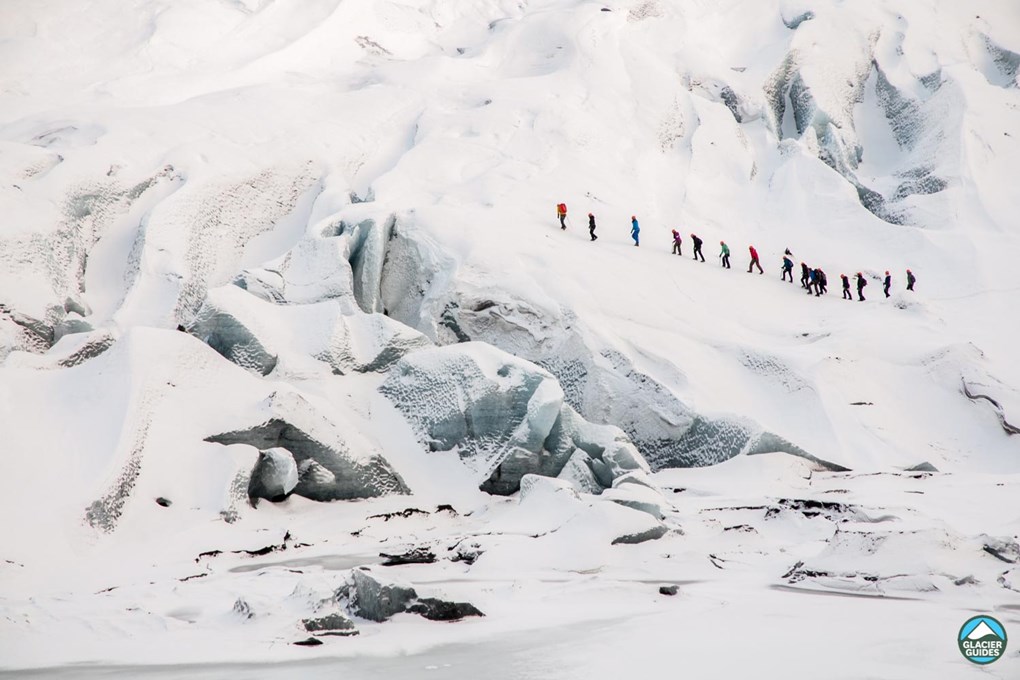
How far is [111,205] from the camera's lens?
26.8 m

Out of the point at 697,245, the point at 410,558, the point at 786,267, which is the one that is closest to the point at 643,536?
the point at 410,558

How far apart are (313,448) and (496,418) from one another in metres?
3.91

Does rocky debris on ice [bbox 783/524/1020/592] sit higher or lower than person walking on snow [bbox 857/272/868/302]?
higher

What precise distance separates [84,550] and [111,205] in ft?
52.5

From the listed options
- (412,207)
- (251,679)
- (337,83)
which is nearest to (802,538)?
(251,679)

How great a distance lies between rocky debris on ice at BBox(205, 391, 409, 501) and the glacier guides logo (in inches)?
445

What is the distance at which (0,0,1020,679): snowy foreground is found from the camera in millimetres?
9688

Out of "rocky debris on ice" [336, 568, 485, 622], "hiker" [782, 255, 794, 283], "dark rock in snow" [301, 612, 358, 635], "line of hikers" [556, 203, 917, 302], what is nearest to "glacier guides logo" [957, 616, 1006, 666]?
"rocky debris on ice" [336, 568, 485, 622]

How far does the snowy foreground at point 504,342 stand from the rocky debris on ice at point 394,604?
51mm

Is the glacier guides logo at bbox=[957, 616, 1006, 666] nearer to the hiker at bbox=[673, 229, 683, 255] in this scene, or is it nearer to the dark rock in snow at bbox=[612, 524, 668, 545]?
the dark rock in snow at bbox=[612, 524, 668, 545]

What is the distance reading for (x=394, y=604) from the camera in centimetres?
941

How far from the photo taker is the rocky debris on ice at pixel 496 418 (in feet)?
59.1

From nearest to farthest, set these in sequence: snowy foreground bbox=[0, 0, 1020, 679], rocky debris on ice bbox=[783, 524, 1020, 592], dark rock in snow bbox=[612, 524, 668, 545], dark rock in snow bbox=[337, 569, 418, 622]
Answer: dark rock in snow bbox=[337, 569, 418, 622] < snowy foreground bbox=[0, 0, 1020, 679] < rocky debris on ice bbox=[783, 524, 1020, 592] < dark rock in snow bbox=[612, 524, 668, 545]

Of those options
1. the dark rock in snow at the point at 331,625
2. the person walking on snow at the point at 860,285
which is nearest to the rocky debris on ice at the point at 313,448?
the dark rock in snow at the point at 331,625
